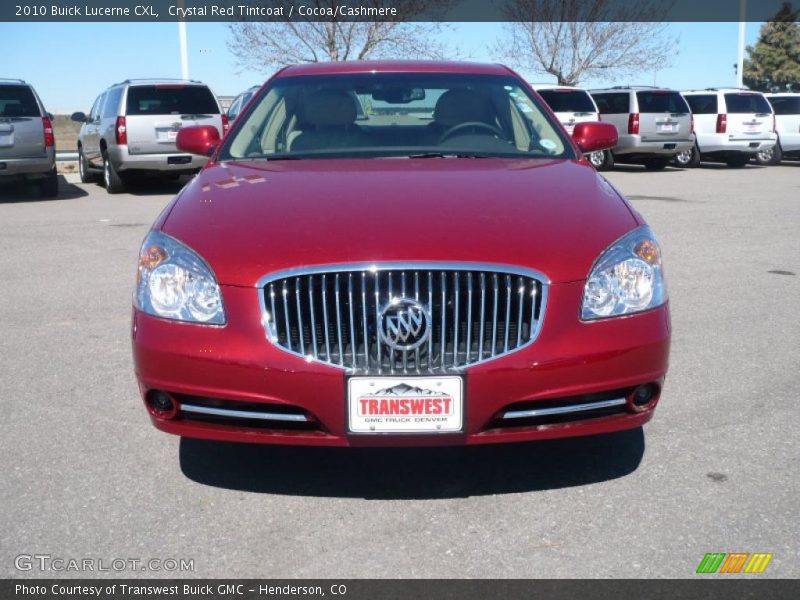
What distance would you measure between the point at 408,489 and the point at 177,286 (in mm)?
1123

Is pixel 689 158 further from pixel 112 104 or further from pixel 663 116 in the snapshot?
pixel 112 104

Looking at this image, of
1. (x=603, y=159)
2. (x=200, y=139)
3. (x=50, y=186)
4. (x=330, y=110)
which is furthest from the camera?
(x=603, y=159)

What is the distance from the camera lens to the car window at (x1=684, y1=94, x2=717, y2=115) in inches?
874

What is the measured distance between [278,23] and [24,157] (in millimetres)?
15549

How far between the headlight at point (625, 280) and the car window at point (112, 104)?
518 inches

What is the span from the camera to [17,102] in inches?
556

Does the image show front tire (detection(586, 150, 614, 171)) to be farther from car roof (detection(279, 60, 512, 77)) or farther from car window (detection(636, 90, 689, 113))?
car roof (detection(279, 60, 512, 77))

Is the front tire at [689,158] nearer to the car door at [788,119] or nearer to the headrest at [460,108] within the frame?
the car door at [788,119]

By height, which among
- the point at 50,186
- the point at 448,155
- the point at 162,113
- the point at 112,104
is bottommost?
the point at 50,186

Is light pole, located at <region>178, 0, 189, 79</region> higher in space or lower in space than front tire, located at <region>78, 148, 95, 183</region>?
Answer: higher

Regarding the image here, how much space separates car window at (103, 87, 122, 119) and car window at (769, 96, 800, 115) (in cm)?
1626

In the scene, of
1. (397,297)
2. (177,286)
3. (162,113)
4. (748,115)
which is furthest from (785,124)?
(177,286)

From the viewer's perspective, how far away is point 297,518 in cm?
327

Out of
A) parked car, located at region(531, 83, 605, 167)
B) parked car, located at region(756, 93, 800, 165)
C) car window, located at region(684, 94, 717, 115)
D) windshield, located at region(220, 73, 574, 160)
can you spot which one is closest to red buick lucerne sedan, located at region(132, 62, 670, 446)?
windshield, located at region(220, 73, 574, 160)
